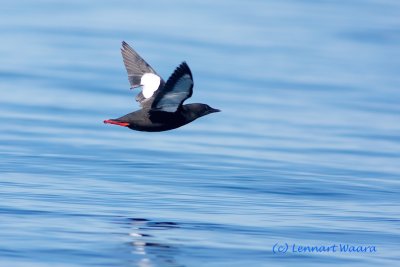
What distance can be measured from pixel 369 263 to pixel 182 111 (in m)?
2.94

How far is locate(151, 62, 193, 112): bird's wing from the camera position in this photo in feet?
39.3

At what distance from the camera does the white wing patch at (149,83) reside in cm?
1383

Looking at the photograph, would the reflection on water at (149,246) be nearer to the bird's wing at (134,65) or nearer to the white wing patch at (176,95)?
the white wing patch at (176,95)

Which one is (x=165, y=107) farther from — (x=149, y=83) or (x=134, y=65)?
(x=134, y=65)

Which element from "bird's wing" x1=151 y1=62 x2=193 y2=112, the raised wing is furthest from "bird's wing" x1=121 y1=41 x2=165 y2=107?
"bird's wing" x1=151 y1=62 x2=193 y2=112

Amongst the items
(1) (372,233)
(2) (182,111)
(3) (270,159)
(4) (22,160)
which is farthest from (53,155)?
(1) (372,233)

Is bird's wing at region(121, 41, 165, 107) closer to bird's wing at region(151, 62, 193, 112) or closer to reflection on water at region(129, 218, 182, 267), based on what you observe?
bird's wing at region(151, 62, 193, 112)

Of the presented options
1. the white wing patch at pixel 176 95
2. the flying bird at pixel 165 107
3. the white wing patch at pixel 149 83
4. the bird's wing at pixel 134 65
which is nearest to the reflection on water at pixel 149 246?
the flying bird at pixel 165 107

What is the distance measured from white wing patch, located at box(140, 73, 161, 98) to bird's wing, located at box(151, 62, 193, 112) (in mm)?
502

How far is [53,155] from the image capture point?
671 inches

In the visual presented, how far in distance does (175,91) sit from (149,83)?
163 cm

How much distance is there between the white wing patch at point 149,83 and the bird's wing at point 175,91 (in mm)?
502

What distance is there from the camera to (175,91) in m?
Answer: 12.4

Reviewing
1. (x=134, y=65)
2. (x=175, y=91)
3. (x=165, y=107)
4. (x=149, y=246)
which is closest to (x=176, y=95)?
(x=175, y=91)
